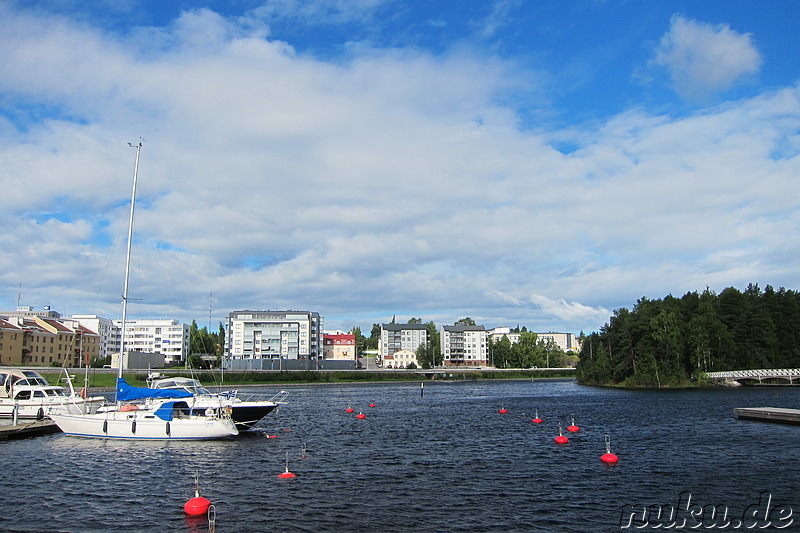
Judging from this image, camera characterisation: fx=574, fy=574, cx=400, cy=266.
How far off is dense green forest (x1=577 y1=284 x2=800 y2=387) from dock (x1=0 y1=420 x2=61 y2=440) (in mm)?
118611

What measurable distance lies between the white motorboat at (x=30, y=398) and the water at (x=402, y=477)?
7.93 m

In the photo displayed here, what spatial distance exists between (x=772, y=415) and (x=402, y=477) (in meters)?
49.1

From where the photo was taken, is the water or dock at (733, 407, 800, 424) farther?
dock at (733, 407, 800, 424)

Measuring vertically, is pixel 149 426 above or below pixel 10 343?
below

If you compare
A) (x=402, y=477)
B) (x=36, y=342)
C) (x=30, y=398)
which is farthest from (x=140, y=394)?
(x=36, y=342)

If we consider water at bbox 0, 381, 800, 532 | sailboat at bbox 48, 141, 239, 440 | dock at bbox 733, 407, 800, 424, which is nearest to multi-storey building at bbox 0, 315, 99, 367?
sailboat at bbox 48, 141, 239, 440

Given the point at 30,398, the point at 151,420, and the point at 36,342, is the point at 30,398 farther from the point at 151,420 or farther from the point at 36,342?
the point at 36,342

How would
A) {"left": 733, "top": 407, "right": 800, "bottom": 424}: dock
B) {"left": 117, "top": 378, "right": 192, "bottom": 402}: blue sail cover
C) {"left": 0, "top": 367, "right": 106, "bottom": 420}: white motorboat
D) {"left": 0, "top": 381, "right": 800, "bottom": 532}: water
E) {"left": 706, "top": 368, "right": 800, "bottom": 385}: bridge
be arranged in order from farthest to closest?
1. {"left": 706, "top": 368, "right": 800, "bottom": 385}: bridge
2. {"left": 0, "top": 367, "right": 106, "bottom": 420}: white motorboat
3. {"left": 733, "top": 407, "right": 800, "bottom": 424}: dock
4. {"left": 117, "top": 378, "right": 192, "bottom": 402}: blue sail cover
5. {"left": 0, "top": 381, "right": 800, "bottom": 532}: water

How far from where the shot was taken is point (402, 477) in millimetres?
37344

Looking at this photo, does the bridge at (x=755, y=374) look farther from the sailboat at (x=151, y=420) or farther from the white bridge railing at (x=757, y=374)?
the sailboat at (x=151, y=420)

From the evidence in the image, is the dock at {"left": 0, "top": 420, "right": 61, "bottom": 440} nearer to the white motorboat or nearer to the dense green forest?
the white motorboat

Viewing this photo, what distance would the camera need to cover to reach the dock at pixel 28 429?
54.2m

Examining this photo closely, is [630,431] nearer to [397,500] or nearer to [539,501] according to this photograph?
[539,501]

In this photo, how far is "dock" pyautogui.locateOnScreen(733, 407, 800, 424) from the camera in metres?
61.3
